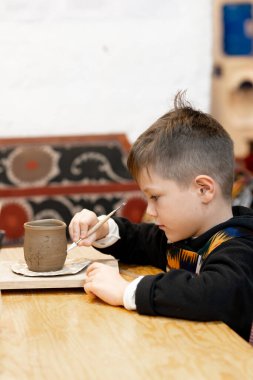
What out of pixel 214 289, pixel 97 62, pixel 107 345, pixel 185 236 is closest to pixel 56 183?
pixel 97 62

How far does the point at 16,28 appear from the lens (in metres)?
3.33

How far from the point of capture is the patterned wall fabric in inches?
128

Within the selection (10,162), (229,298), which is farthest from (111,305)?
(10,162)

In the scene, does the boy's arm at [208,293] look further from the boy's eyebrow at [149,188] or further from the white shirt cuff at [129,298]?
the boy's eyebrow at [149,188]

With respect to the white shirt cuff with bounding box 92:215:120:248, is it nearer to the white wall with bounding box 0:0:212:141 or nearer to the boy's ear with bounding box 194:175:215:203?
the boy's ear with bounding box 194:175:215:203

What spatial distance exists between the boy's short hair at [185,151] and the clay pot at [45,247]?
8.4 inches

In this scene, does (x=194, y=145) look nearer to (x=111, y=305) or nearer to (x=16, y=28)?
(x=111, y=305)

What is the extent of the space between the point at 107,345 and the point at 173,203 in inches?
17.6

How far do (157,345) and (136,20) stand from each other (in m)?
2.72

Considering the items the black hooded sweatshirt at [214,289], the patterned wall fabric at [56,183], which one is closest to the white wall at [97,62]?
the patterned wall fabric at [56,183]

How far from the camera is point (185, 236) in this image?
54.1 inches

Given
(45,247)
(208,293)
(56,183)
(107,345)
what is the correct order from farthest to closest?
(56,183) < (45,247) < (208,293) < (107,345)

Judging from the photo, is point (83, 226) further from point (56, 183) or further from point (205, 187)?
point (56, 183)

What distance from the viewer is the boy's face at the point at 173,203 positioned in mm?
1327
